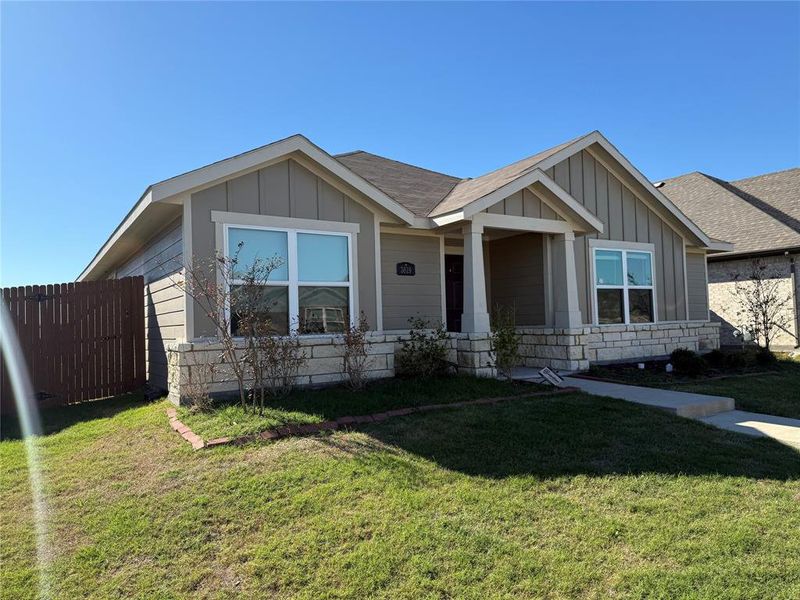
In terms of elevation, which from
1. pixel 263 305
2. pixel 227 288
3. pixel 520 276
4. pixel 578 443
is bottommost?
pixel 578 443

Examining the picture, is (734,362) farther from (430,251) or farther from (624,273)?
(430,251)

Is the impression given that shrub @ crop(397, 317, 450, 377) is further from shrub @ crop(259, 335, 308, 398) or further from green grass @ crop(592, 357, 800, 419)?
green grass @ crop(592, 357, 800, 419)

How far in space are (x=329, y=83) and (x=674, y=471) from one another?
31.2 ft

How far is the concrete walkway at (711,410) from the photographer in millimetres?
5703

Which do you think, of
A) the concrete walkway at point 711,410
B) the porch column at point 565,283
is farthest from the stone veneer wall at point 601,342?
the concrete walkway at point 711,410

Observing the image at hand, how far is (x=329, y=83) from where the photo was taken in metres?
10.6

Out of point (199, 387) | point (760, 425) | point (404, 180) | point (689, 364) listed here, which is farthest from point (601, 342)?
point (199, 387)

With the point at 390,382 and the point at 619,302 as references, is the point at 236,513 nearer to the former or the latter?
the point at 390,382

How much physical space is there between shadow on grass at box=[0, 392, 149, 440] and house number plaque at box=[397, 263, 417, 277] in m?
4.67

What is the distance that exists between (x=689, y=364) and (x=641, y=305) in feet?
7.50

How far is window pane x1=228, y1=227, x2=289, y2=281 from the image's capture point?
7.20 meters

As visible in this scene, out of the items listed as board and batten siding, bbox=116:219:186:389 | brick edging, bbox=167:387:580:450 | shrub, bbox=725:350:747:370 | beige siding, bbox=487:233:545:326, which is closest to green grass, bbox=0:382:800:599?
brick edging, bbox=167:387:580:450

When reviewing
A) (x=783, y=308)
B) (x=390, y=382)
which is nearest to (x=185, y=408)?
(x=390, y=382)

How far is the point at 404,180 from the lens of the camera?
1162cm
